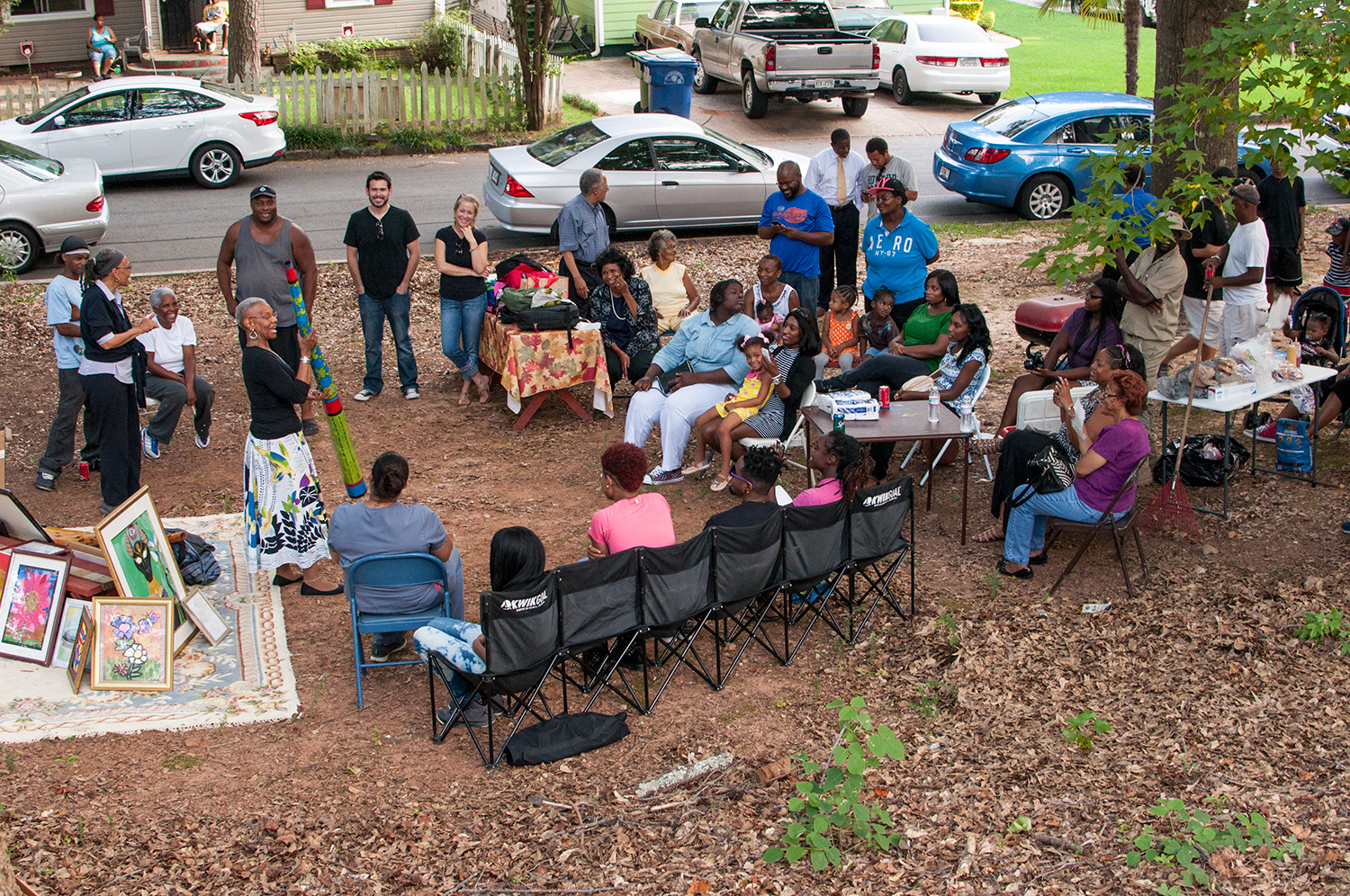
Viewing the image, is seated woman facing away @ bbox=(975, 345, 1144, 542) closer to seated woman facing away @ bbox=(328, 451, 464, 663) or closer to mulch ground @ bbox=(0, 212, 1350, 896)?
mulch ground @ bbox=(0, 212, 1350, 896)

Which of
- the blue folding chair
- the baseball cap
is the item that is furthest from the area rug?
the baseball cap

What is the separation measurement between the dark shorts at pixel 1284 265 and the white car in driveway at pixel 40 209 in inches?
451

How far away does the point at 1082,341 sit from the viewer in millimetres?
8078

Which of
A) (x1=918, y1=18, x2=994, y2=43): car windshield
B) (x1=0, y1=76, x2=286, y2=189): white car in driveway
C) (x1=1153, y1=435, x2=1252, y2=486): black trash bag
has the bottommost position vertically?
(x1=1153, y1=435, x2=1252, y2=486): black trash bag

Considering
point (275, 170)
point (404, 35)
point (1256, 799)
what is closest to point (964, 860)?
point (1256, 799)

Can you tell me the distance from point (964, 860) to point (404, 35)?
85.4 ft

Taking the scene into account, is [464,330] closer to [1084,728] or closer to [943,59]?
[1084,728]

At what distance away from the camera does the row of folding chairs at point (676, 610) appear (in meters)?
5.18

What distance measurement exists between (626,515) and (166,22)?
24.9 m

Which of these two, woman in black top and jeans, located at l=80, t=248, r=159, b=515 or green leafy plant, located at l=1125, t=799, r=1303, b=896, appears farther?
woman in black top and jeans, located at l=80, t=248, r=159, b=515

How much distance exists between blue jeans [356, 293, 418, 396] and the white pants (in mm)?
2185

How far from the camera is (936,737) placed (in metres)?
5.38

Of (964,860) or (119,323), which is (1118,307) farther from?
(119,323)

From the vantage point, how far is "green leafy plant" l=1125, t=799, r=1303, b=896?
4445 millimetres
